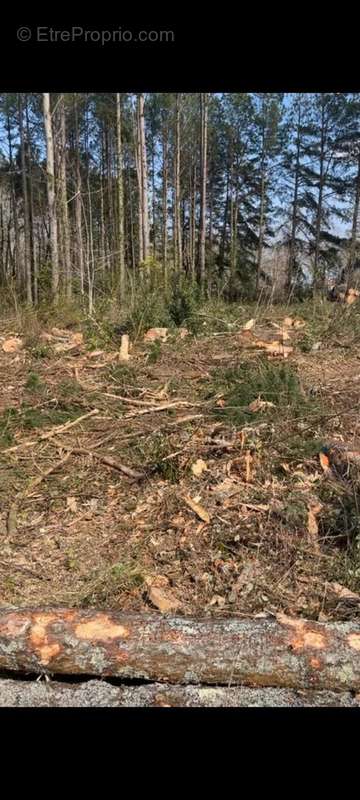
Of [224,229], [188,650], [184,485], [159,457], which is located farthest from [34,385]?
[224,229]

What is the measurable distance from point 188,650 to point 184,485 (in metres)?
1.45

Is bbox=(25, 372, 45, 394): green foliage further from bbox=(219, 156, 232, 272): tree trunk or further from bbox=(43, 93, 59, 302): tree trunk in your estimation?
bbox=(219, 156, 232, 272): tree trunk

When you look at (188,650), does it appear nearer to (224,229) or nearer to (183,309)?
(183,309)

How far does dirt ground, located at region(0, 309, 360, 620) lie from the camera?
92.6 inches

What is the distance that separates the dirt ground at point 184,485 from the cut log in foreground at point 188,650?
0.46 m

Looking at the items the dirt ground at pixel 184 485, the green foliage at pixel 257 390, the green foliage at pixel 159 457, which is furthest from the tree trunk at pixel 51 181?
the green foliage at pixel 159 457

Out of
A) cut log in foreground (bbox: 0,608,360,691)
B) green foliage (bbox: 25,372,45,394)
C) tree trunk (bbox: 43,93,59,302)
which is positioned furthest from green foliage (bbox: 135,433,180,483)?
tree trunk (bbox: 43,93,59,302)

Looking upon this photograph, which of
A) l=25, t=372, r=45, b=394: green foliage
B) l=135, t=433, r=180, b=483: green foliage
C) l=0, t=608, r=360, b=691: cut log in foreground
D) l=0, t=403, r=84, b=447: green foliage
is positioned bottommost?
l=0, t=608, r=360, b=691: cut log in foreground

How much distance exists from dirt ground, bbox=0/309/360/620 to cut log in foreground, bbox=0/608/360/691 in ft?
1.51

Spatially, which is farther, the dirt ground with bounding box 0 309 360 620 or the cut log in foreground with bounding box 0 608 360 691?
the dirt ground with bounding box 0 309 360 620

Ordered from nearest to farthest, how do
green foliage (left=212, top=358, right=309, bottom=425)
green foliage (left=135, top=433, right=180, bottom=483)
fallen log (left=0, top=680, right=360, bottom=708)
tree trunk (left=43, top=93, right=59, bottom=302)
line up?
fallen log (left=0, top=680, right=360, bottom=708), green foliage (left=135, top=433, right=180, bottom=483), green foliage (left=212, top=358, right=309, bottom=425), tree trunk (left=43, top=93, right=59, bottom=302)

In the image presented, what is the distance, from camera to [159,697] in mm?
1536

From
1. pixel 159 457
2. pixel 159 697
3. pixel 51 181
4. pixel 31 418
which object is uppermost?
pixel 51 181

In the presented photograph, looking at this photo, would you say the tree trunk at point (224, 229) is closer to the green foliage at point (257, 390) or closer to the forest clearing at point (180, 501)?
the forest clearing at point (180, 501)
